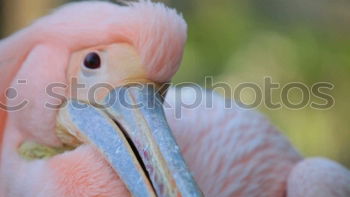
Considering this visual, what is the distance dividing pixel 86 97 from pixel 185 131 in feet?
1.45

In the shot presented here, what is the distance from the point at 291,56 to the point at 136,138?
7.48 feet

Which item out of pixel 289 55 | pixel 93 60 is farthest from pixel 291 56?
pixel 93 60

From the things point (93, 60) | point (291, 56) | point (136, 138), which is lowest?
point (291, 56)

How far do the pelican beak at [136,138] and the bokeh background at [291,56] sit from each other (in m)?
1.93

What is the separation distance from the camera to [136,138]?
5.47 feet

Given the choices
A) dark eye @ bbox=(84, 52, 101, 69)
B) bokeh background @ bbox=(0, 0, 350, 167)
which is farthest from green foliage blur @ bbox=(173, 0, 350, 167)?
dark eye @ bbox=(84, 52, 101, 69)

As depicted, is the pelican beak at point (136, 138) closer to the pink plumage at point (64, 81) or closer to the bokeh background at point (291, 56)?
the pink plumage at point (64, 81)

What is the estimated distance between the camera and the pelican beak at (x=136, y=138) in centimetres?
159

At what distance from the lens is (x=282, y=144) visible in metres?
2.32

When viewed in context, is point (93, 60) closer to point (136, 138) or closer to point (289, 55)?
point (136, 138)

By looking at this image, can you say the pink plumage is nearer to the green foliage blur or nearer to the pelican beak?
the pelican beak

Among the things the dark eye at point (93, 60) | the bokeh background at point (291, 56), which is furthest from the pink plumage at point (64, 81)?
the bokeh background at point (291, 56)

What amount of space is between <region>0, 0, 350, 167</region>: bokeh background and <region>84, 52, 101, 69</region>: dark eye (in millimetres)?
1910

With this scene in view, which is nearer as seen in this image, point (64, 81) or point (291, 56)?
point (64, 81)
